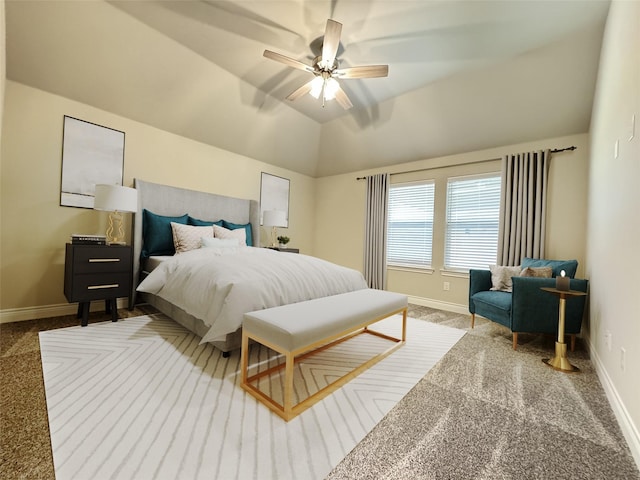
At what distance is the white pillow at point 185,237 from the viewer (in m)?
3.49

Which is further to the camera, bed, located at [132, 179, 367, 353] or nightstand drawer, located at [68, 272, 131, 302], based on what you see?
nightstand drawer, located at [68, 272, 131, 302]

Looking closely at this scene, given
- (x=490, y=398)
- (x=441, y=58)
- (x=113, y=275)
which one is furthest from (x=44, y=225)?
(x=441, y=58)

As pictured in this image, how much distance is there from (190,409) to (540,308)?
295cm

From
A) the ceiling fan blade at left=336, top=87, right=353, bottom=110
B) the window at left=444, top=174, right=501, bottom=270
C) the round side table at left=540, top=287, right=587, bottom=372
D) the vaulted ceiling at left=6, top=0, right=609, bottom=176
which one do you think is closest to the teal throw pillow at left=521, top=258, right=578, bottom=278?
the window at left=444, top=174, right=501, bottom=270

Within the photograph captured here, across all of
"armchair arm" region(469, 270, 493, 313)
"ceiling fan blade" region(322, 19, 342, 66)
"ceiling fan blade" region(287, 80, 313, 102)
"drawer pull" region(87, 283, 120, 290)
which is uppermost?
"ceiling fan blade" region(322, 19, 342, 66)

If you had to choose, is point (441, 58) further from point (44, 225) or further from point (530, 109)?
point (44, 225)

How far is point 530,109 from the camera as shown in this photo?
332cm

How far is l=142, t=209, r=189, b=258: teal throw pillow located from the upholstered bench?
235 cm

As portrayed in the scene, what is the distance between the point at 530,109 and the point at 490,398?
10.9 feet

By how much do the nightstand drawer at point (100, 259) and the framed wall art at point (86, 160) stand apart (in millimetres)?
827

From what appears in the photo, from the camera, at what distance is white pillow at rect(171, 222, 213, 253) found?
11.5ft

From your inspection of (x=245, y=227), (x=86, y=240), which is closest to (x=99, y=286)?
(x=86, y=240)

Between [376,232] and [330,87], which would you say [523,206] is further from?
[330,87]

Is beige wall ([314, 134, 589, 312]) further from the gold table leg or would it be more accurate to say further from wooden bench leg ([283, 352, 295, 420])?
wooden bench leg ([283, 352, 295, 420])
